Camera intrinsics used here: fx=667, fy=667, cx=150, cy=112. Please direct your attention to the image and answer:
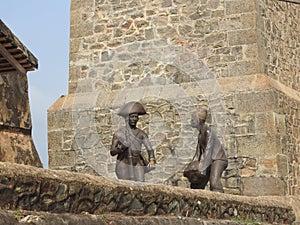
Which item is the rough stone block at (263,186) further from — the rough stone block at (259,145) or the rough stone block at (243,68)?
the rough stone block at (243,68)

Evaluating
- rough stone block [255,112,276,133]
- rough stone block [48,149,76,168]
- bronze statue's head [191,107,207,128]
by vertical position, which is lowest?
rough stone block [48,149,76,168]

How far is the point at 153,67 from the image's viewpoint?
12.1m

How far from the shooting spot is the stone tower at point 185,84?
11.0 meters

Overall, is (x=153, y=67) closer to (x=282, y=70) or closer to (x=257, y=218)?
(x=282, y=70)

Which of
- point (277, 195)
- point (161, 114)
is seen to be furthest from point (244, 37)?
point (277, 195)

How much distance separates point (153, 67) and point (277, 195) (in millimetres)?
3243

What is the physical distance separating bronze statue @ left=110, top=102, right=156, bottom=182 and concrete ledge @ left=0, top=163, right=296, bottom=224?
3.75 feet

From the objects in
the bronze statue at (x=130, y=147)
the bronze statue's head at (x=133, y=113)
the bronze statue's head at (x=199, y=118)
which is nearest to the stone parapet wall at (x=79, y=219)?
the bronze statue at (x=130, y=147)

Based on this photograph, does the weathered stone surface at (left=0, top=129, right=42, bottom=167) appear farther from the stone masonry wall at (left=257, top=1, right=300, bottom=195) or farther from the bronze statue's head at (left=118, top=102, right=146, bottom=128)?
the stone masonry wall at (left=257, top=1, right=300, bottom=195)

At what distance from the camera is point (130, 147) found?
26.9 feet

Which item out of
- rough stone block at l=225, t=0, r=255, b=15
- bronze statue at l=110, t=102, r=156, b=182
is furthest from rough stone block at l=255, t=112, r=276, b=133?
bronze statue at l=110, t=102, r=156, b=182

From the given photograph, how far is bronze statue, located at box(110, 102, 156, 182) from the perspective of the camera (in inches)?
322

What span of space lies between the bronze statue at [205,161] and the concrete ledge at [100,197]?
62 cm

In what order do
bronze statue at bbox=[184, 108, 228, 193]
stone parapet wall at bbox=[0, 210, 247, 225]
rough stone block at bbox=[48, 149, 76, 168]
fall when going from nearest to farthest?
stone parapet wall at bbox=[0, 210, 247, 225] < bronze statue at bbox=[184, 108, 228, 193] < rough stone block at bbox=[48, 149, 76, 168]
